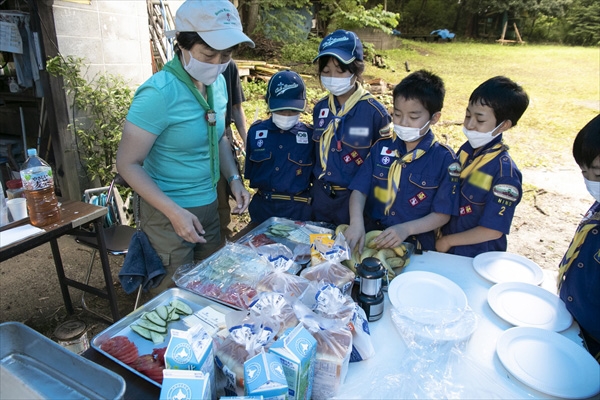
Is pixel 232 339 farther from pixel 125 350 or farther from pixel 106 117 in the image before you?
pixel 106 117

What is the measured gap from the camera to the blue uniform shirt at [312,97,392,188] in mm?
2428

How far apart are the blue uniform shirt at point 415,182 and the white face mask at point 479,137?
0.63ft

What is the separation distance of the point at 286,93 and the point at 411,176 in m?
0.95

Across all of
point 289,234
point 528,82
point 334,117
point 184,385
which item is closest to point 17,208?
point 289,234

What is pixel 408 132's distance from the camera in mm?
2129

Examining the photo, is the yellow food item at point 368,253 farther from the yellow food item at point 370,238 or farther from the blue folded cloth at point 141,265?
the blue folded cloth at point 141,265

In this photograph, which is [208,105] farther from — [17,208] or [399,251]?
[17,208]

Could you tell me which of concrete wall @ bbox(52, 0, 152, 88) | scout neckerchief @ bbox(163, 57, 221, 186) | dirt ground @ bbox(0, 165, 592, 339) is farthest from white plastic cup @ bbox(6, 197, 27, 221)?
concrete wall @ bbox(52, 0, 152, 88)

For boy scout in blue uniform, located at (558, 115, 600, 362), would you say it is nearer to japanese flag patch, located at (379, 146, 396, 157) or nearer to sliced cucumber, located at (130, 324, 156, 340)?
japanese flag patch, located at (379, 146, 396, 157)

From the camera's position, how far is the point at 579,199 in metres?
5.76

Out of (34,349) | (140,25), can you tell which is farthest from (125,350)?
(140,25)

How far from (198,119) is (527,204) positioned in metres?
5.38

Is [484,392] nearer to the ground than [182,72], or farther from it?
nearer to the ground

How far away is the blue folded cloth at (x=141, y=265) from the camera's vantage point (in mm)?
2127
